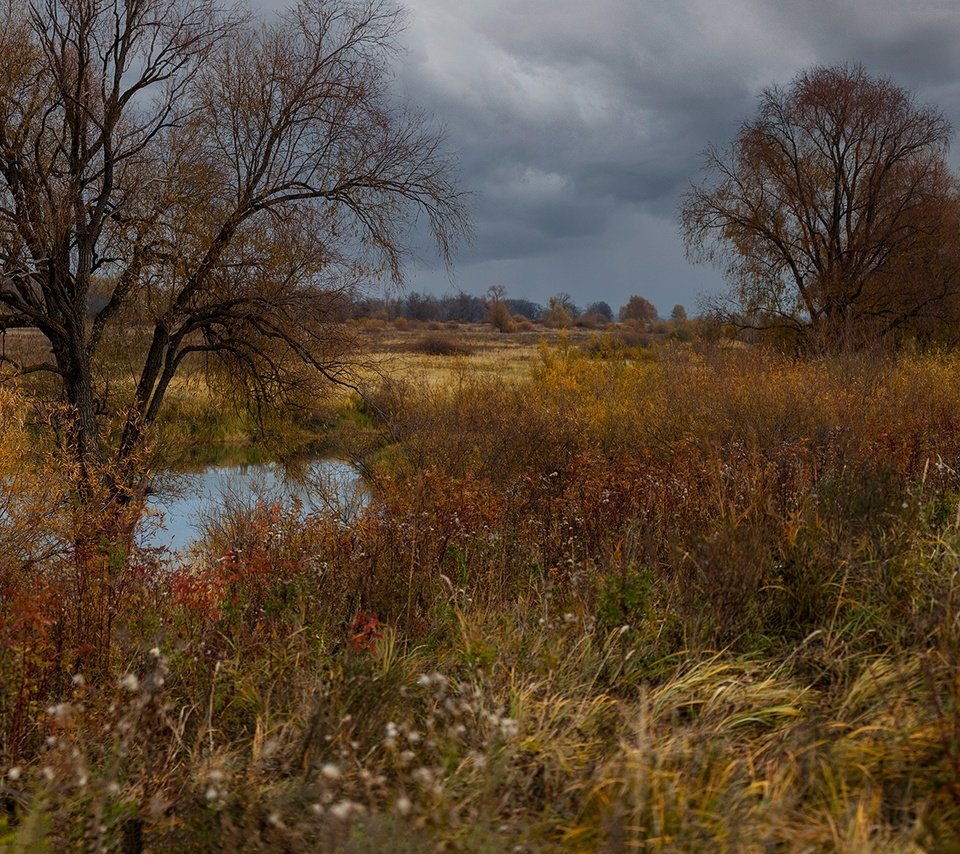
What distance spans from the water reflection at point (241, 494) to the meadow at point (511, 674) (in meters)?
0.90

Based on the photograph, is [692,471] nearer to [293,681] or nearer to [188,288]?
[293,681]

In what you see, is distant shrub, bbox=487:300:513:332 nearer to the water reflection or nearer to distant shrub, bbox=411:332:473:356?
distant shrub, bbox=411:332:473:356

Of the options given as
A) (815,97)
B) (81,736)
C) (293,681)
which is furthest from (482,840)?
(815,97)

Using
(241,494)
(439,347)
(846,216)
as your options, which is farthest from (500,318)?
(241,494)

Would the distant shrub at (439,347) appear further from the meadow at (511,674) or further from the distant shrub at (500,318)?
the meadow at (511,674)

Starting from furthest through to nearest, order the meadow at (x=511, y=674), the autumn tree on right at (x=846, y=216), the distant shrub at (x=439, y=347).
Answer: the distant shrub at (x=439, y=347) → the autumn tree on right at (x=846, y=216) → the meadow at (x=511, y=674)

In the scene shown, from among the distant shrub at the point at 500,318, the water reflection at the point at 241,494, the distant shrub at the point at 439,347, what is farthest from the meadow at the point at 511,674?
the distant shrub at the point at 500,318

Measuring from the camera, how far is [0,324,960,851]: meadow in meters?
2.76

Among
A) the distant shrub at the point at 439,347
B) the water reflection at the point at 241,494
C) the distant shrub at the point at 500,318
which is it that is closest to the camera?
the water reflection at the point at 241,494

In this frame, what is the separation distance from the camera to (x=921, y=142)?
24.5 meters

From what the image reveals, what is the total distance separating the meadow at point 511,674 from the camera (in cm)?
276

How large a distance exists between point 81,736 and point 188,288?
11.2 metres

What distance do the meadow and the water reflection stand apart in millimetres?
900

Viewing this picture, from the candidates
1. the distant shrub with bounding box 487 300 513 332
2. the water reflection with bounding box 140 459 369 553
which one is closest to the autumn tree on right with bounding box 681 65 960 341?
the water reflection with bounding box 140 459 369 553
